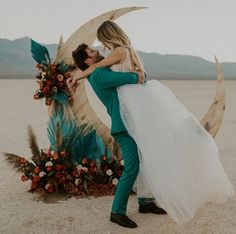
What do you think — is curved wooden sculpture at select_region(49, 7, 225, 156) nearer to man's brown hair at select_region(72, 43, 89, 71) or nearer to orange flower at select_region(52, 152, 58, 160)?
orange flower at select_region(52, 152, 58, 160)

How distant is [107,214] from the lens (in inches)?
185

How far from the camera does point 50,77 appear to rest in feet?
18.0

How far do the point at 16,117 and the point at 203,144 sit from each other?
1052 centimetres

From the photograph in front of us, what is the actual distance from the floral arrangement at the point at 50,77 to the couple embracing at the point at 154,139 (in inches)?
48.5

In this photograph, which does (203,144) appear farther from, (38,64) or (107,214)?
(38,64)

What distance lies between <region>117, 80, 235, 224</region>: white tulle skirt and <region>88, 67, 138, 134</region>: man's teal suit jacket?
55 mm

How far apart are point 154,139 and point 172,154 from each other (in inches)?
7.2

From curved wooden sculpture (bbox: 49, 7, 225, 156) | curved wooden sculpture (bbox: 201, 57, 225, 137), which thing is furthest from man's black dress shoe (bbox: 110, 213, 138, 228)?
curved wooden sculpture (bbox: 201, 57, 225, 137)

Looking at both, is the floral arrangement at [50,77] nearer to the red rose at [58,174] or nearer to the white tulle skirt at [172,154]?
the red rose at [58,174]

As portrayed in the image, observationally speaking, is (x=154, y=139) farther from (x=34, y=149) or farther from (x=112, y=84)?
(x=34, y=149)

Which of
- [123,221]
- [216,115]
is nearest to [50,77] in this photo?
[216,115]

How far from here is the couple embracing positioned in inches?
157

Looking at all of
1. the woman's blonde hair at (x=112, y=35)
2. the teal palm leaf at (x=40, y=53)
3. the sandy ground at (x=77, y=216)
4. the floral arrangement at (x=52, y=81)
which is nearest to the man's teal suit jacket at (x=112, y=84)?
the woman's blonde hair at (x=112, y=35)

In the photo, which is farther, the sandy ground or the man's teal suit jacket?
the sandy ground
